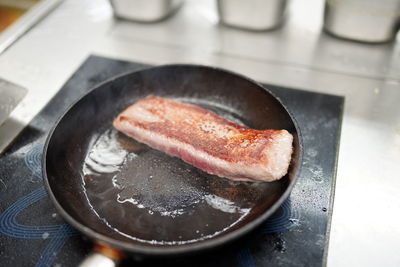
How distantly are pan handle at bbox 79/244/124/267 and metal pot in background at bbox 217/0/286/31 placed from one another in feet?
4.80

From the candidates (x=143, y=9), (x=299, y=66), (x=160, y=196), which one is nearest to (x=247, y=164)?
(x=160, y=196)

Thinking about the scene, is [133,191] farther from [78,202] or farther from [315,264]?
[315,264]

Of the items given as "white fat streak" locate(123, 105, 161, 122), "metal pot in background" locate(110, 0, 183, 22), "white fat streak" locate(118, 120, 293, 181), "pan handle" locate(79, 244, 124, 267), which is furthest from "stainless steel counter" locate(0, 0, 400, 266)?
"pan handle" locate(79, 244, 124, 267)

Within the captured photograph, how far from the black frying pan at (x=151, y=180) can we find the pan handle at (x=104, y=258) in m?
0.04

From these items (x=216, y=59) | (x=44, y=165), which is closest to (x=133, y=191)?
(x=44, y=165)

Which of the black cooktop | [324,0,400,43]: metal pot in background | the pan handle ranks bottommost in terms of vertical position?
the black cooktop

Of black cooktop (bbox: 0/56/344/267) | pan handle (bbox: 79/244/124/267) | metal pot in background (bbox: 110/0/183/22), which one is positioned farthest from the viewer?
metal pot in background (bbox: 110/0/183/22)

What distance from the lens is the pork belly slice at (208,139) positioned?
3.91ft

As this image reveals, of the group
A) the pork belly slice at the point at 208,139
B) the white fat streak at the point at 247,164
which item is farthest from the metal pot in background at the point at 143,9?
the white fat streak at the point at 247,164

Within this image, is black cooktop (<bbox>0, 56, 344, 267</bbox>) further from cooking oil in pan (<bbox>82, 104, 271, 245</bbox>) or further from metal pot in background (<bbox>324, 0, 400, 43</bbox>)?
metal pot in background (<bbox>324, 0, 400, 43</bbox>)

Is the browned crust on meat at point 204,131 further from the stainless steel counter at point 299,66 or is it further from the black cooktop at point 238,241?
the stainless steel counter at point 299,66

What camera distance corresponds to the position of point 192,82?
1.65 meters

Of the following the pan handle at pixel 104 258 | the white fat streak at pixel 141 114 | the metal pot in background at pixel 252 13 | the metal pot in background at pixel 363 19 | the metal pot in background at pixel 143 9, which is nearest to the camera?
the pan handle at pixel 104 258

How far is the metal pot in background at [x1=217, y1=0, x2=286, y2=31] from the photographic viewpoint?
75.5 inches
